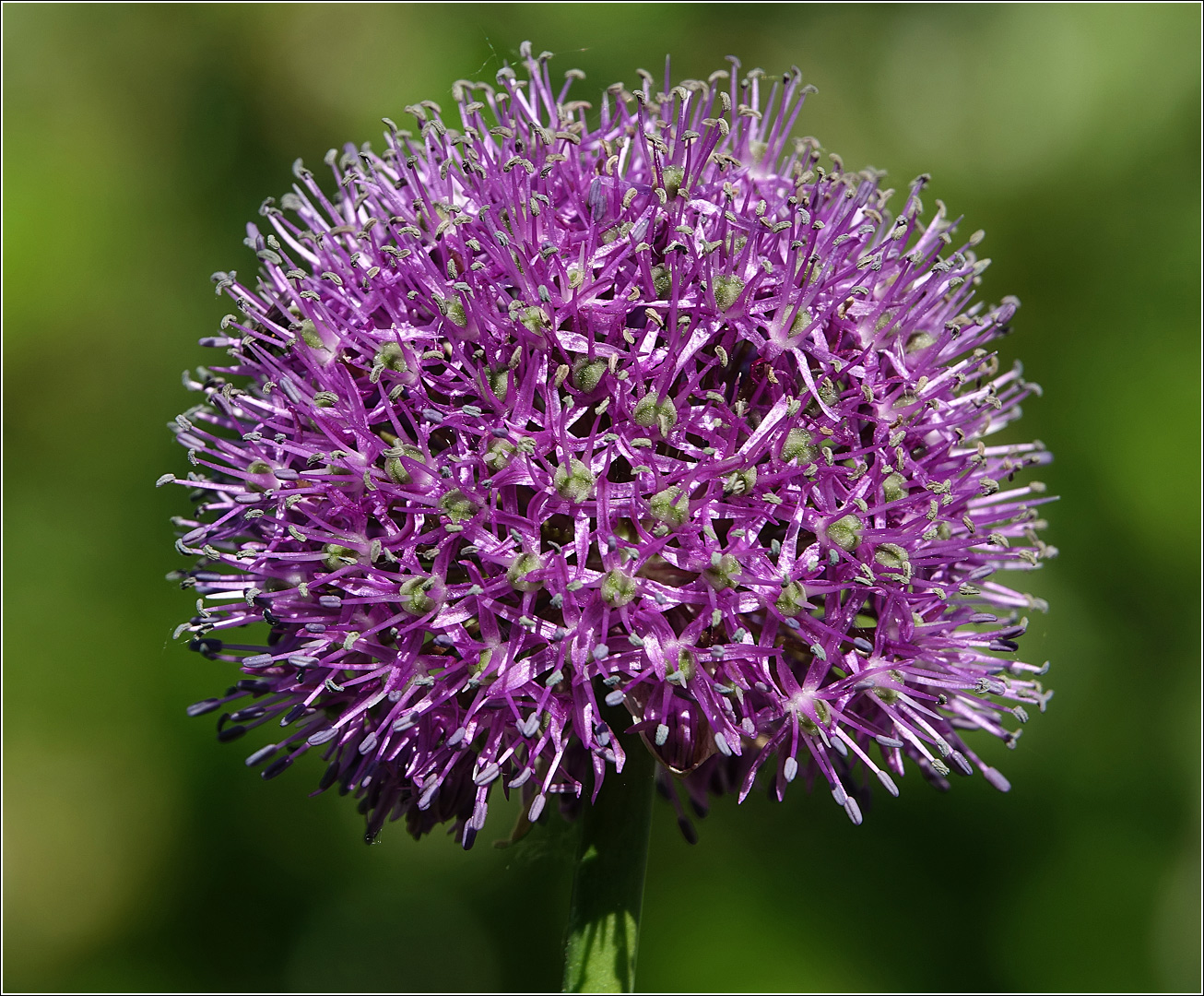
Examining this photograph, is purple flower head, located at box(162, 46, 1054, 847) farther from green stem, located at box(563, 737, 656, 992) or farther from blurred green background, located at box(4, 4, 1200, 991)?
blurred green background, located at box(4, 4, 1200, 991)

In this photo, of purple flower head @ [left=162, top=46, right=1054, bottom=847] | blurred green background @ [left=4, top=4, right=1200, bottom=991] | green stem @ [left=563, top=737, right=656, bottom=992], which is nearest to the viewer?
purple flower head @ [left=162, top=46, right=1054, bottom=847]

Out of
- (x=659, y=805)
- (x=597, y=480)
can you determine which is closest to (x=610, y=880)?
(x=597, y=480)

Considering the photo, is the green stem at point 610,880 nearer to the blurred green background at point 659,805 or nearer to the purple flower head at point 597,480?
the purple flower head at point 597,480

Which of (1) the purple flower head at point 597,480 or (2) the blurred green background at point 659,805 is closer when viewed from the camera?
(1) the purple flower head at point 597,480

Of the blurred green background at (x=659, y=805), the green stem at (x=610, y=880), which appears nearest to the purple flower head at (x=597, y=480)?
the green stem at (x=610, y=880)

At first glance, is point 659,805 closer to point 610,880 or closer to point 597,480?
point 610,880

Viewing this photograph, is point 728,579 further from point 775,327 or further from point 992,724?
point 992,724

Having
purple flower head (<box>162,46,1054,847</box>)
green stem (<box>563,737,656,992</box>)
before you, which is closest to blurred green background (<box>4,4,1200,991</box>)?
green stem (<box>563,737,656,992</box>)

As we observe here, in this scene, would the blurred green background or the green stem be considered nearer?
the green stem
